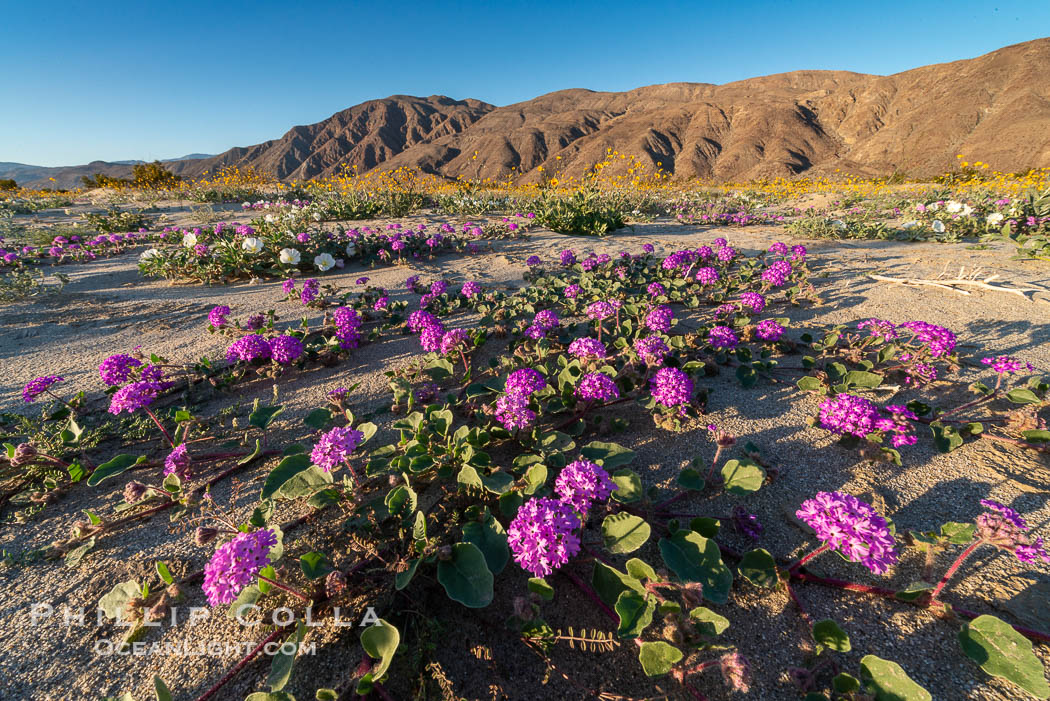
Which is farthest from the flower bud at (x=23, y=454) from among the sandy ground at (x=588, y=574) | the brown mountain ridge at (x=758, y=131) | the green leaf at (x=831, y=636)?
the brown mountain ridge at (x=758, y=131)

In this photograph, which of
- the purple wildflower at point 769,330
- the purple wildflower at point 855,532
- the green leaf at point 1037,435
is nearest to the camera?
the purple wildflower at point 855,532

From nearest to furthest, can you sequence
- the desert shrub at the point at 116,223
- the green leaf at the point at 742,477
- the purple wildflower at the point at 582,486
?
1. the purple wildflower at the point at 582,486
2. the green leaf at the point at 742,477
3. the desert shrub at the point at 116,223

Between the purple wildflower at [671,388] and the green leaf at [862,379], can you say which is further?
the green leaf at [862,379]

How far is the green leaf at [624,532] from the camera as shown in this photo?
171cm

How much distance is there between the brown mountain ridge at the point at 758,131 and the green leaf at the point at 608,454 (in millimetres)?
11957

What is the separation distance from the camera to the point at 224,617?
1.68 metres

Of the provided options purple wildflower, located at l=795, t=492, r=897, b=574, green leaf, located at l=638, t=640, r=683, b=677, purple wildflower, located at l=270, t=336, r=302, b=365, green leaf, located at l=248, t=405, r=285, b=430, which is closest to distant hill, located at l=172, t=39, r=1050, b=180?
purple wildflower, located at l=270, t=336, r=302, b=365

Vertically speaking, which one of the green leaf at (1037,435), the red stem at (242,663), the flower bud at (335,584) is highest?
the green leaf at (1037,435)

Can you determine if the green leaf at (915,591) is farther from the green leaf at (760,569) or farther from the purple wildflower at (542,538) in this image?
the purple wildflower at (542,538)

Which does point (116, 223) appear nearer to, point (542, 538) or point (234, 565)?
point (234, 565)

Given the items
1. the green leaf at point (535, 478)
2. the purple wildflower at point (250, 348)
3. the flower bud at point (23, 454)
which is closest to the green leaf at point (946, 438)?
the green leaf at point (535, 478)

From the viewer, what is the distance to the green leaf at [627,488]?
193cm

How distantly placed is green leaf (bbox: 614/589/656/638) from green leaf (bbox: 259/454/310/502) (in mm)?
1677

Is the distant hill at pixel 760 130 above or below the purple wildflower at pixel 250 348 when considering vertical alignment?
above
